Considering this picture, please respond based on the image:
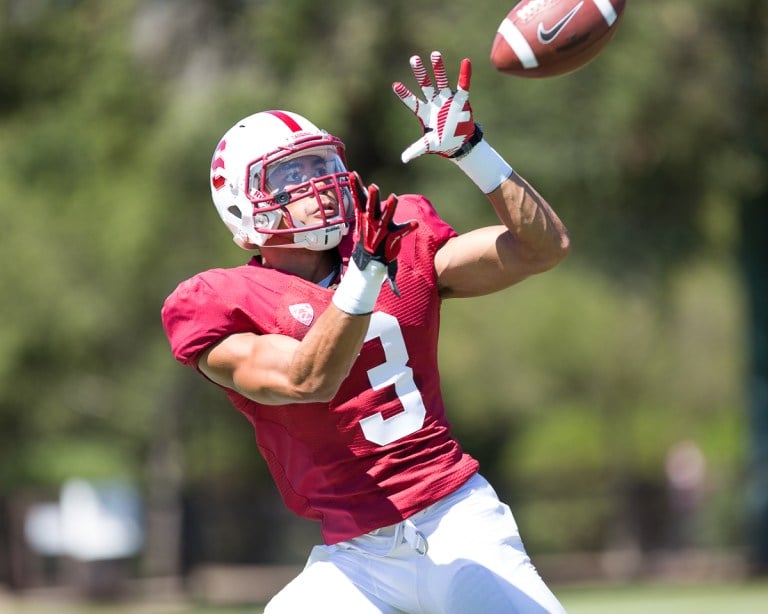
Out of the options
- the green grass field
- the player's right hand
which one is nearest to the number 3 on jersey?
the player's right hand

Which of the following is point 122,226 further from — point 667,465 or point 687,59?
point 667,465

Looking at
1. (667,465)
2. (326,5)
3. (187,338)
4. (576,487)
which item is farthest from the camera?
(667,465)

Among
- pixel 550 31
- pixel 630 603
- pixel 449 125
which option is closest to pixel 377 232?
pixel 449 125

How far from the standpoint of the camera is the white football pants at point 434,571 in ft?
11.5

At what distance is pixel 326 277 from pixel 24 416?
13597 mm

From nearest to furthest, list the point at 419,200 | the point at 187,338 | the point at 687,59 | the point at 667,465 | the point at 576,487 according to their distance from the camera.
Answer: the point at 187,338 < the point at 419,200 < the point at 687,59 < the point at 576,487 < the point at 667,465

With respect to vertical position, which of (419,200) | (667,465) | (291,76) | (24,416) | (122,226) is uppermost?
(291,76)

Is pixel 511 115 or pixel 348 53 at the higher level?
pixel 348 53

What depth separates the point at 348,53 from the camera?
579 inches

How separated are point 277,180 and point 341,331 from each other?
29.1 inches

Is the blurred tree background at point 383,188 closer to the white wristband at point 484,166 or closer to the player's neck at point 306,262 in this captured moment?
the player's neck at point 306,262

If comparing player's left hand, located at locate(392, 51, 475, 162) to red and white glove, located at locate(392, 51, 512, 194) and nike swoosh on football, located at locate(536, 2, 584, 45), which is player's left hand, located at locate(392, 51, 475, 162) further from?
nike swoosh on football, located at locate(536, 2, 584, 45)

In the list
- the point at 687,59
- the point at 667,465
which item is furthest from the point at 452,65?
the point at 667,465

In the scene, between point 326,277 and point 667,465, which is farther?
point 667,465
